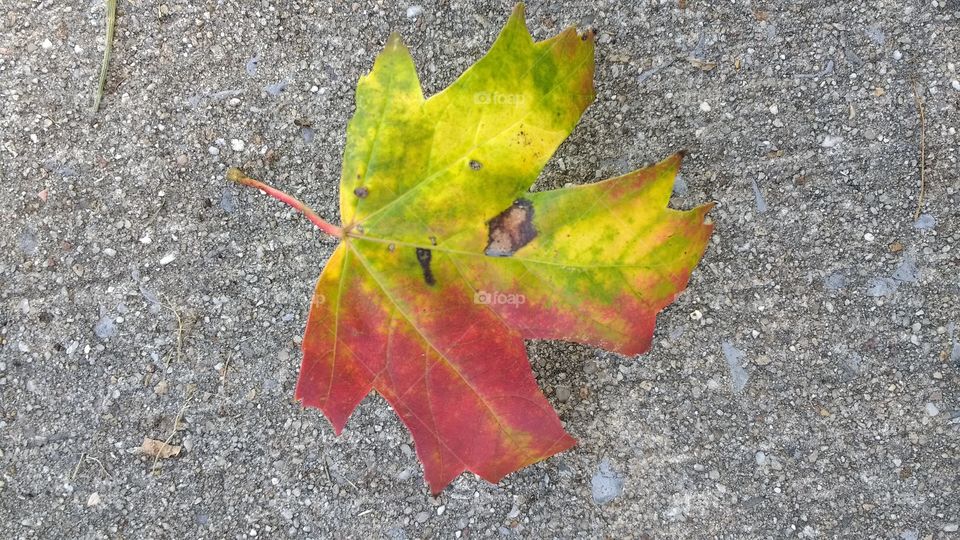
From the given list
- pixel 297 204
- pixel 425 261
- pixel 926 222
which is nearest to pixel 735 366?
pixel 926 222

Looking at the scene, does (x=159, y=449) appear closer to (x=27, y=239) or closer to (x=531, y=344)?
(x=27, y=239)

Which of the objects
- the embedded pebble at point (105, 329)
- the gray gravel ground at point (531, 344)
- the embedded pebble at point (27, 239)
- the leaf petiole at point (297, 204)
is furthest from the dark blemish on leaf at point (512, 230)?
the embedded pebble at point (27, 239)

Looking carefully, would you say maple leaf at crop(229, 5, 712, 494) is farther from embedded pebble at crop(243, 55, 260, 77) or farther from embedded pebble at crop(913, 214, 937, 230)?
embedded pebble at crop(913, 214, 937, 230)

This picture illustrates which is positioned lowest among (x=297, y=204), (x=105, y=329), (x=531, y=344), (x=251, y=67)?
(x=531, y=344)

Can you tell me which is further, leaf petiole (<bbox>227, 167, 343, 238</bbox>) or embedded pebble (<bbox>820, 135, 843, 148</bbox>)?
embedded pebble (<bbox>820, 135, 843, 148</bbox>)

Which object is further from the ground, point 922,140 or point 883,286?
point 922,140

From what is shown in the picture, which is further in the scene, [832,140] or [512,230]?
[832,140]

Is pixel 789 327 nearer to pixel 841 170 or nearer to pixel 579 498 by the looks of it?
pixel 841 170

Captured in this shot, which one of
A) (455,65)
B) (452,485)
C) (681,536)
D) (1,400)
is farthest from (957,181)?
(1,400)

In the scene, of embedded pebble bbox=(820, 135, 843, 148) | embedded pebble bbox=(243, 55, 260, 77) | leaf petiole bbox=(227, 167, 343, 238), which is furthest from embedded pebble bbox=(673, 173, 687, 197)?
embedded pebble bbox=(243, 55, 260, 77)
